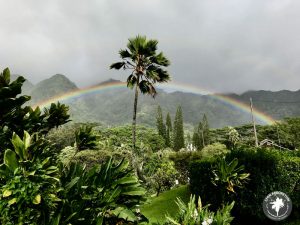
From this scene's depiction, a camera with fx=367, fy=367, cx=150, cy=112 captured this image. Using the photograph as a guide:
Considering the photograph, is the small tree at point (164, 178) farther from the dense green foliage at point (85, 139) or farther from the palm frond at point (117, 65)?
the dense green foliage at point (85, 139)

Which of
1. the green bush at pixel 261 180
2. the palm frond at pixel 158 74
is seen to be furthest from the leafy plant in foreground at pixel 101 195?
the palm frond at pixel 158 74

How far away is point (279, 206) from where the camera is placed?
14258mm

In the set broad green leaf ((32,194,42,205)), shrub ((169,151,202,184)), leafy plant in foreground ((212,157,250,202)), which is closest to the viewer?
broad green leaf ((32,194,42,205))

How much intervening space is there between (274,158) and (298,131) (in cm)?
7062

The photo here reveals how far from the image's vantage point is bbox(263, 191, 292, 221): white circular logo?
533 inches

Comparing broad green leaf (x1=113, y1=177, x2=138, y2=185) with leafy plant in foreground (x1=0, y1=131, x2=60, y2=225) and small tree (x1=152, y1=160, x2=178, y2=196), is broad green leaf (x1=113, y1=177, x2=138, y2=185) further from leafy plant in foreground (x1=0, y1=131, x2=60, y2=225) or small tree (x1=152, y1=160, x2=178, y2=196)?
small tree (x1=152, y1=160, x2=178, y2=196)

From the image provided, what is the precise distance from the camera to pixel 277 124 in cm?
8456

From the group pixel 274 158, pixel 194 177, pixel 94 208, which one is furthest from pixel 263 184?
pixel 94 208

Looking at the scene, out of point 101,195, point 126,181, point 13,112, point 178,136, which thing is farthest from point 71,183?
Answer: point 178,136

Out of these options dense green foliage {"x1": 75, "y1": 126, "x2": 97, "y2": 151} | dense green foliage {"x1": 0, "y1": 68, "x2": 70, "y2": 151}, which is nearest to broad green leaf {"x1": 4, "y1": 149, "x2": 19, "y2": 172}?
dense green foliage {"x1": 0, "y1": 68, "x2": 70, "y2": 151}

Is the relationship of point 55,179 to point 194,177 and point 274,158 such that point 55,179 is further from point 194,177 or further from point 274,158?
point 194,177

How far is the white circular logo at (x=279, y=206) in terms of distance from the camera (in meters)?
13.5

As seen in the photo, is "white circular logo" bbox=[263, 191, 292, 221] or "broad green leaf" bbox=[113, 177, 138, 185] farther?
"white circular logo" bbox=[263, 191, 292, 221]

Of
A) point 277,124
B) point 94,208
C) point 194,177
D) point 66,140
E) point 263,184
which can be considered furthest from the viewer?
point 277,124
